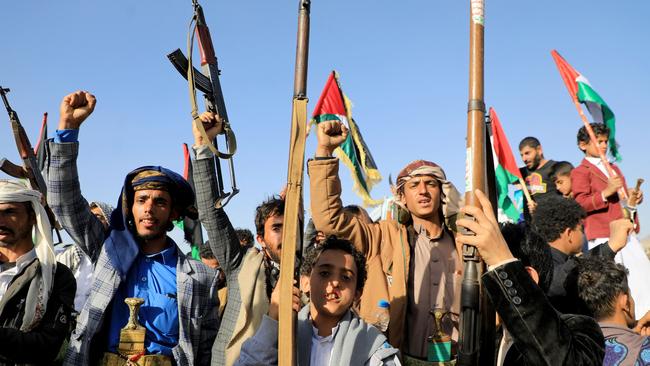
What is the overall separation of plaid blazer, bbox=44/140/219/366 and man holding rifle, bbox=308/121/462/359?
83 centimetres

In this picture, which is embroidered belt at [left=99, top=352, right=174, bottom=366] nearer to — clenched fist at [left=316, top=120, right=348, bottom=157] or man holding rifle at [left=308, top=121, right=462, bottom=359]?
man holding rifle at [left=308, top=121, right=462, bottom=359]

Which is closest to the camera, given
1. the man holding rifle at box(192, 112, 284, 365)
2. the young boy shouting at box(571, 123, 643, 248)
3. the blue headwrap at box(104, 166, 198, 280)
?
the blue headwrap at box(104, 166, 198, 280)

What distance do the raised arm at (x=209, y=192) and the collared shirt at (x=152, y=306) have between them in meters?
0.34

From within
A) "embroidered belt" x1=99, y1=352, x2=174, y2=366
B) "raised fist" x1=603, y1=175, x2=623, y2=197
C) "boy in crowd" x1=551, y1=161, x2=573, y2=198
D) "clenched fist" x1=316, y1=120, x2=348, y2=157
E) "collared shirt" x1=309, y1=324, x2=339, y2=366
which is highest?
"boy in crowd" x1=551, y1=161, x2=573, y2=198

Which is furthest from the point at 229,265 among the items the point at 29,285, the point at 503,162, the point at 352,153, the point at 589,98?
the point at 589,98

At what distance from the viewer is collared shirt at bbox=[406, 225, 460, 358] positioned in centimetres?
412

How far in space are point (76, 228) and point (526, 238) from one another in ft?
8.23

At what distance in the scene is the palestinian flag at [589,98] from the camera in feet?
30.7

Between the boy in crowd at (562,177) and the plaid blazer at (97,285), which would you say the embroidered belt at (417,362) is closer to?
the plaid blazer at (97,285)

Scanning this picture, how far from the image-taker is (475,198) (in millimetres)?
2553

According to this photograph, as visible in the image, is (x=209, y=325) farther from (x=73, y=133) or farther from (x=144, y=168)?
(x=73, y=133)

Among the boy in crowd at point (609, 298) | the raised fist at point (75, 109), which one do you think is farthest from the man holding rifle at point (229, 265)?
the boy in crowd at point (609, 298)

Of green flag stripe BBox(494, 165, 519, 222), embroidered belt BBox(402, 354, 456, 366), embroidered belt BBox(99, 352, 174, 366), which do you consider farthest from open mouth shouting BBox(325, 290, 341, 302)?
green flag stripe BBox(494, 165, 519, 222)

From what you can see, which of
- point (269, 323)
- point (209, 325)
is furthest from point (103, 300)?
point (269, 323)
